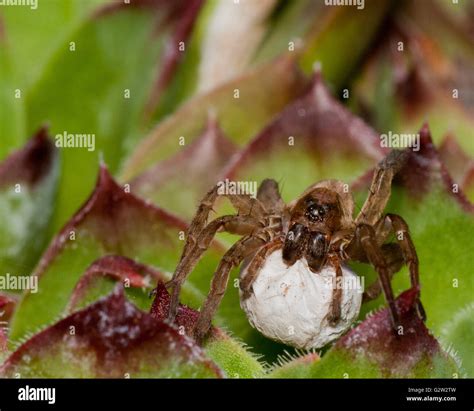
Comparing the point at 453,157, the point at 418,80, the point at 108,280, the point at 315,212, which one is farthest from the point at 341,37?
the point at 108,280

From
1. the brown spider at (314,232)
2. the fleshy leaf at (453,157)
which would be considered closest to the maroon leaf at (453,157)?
the fleshy leaf at (453,157)

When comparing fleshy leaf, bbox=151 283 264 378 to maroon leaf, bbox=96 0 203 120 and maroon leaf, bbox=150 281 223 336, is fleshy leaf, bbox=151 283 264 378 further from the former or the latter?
maroon leaf, bbox=96 0 203 120

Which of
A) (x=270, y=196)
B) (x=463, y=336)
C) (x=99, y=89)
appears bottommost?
(x=463, y=336)

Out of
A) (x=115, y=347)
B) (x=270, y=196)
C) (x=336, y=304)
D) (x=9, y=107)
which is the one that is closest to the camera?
(x=115, y=347)

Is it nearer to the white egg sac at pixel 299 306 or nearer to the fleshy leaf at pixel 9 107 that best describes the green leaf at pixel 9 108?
the fleshy leaf at pixel 9 107

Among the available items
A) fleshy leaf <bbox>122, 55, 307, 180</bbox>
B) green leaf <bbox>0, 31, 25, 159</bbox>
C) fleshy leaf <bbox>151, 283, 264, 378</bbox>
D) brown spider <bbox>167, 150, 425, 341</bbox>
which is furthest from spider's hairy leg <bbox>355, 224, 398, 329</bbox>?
green leaf <bbox>0, 31, 25, 159</bbox>

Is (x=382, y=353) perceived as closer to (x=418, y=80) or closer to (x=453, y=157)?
(x=453, y=157)
